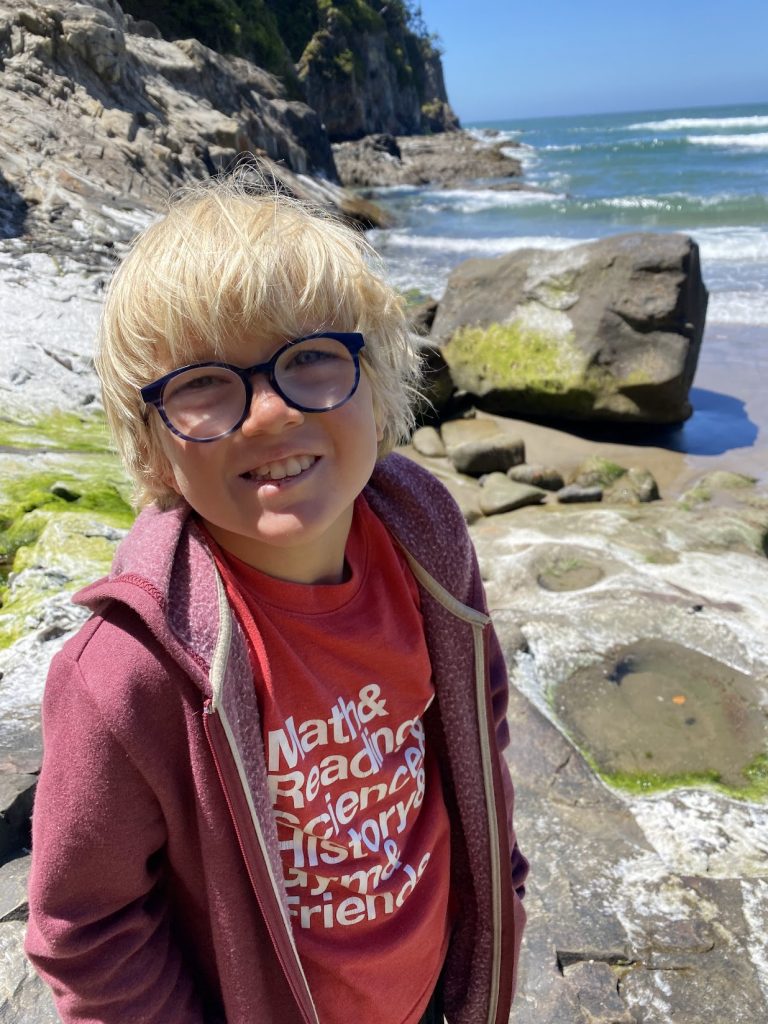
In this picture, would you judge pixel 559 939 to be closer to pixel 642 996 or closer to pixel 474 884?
pixel 642 996

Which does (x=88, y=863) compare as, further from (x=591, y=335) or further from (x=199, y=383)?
(x=591, y=335)

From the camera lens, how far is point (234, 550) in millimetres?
1244

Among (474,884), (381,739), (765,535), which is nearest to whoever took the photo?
(381,739)

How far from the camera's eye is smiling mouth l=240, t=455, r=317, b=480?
1.16 meters

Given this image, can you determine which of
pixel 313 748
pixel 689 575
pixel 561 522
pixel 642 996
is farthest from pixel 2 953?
pixel 561 522

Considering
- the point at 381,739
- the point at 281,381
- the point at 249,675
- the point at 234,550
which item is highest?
the point at 281,381

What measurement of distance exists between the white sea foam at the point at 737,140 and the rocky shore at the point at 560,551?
38.7 meters

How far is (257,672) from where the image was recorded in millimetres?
1170

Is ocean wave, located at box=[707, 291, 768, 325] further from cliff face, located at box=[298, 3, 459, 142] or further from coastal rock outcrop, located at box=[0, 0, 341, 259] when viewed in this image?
cliff face, located at box=[298, 3, 459, 142]

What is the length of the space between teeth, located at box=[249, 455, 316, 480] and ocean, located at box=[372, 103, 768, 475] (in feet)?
23.0

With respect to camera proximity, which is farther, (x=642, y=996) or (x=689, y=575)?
(x=689, y=575)

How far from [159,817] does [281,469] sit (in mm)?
511

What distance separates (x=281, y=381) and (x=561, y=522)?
4435 mm

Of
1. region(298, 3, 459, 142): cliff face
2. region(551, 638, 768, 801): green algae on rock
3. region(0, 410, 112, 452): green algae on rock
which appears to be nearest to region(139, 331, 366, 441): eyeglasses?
region(551, 638, 768, 801): green algae on rock
